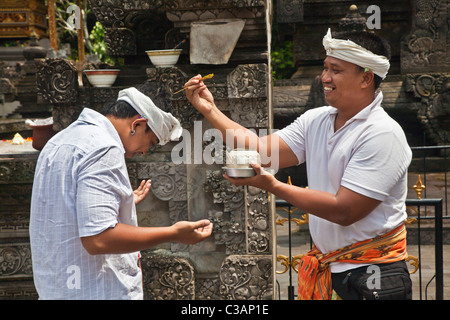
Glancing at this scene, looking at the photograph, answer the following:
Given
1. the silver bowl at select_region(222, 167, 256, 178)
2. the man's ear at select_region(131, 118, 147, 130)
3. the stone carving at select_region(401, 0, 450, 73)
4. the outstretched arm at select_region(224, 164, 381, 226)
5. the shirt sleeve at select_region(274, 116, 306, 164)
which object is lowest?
the outstretched arm at select_region(224, 164, 381, 226)

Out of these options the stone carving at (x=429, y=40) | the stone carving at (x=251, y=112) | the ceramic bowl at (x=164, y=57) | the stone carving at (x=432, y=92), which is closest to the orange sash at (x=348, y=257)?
the stone carving at (x=251, y=112)

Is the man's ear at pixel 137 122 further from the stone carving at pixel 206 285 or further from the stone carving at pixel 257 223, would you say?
the stone carving at pixel 206 285

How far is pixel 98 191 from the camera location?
2.23 m

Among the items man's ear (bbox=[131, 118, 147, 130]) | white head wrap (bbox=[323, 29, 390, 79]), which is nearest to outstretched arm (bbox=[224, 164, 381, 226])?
white head wrap (bbox=[323, 29, 390, 79])

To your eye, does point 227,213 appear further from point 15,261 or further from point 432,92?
point 432,92

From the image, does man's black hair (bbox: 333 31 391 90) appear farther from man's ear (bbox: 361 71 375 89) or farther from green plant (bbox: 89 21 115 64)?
green plant (bbox: 89 21 115 64)

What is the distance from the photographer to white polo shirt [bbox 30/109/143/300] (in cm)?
223

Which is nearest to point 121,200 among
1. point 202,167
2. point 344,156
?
point 344,156

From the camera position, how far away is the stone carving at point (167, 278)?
4.42 metres

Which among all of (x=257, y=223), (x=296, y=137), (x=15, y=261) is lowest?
(x=15, y=261)

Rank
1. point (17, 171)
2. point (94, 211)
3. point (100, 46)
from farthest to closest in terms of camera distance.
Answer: point (100, 46) < point (17, 171) < point (94, 211)

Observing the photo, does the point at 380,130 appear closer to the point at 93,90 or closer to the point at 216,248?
the point at 216,248

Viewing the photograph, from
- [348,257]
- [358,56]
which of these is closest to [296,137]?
[358,56]

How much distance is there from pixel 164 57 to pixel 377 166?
2380 mm
